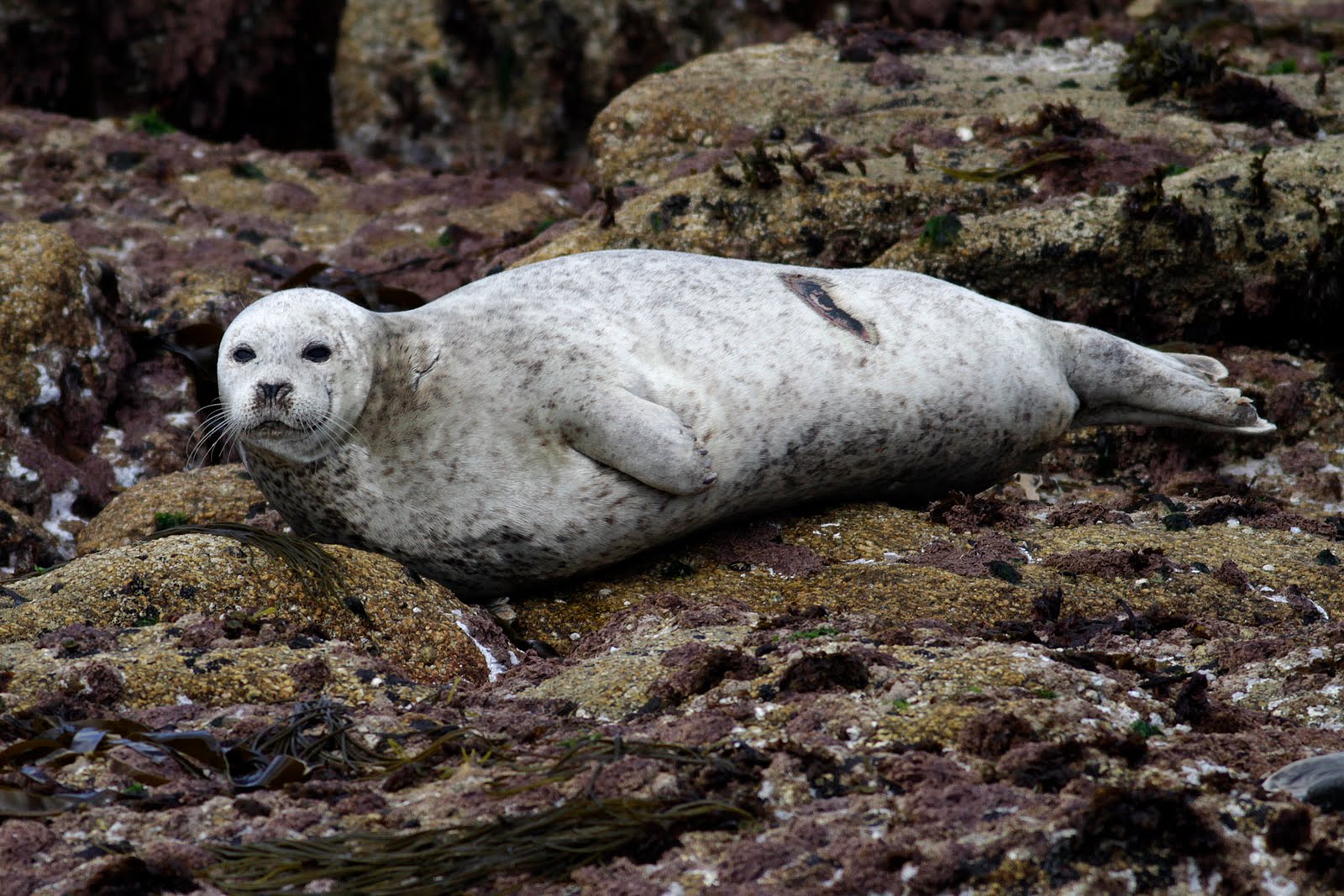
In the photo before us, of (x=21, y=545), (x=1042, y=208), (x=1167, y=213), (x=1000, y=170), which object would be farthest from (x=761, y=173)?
(x=21, y=545)

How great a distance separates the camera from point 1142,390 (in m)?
6.55

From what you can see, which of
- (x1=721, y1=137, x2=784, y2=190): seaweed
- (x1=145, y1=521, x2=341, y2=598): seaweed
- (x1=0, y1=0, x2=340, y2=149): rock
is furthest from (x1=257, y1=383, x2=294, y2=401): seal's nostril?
(x1=0, y1=0, x2=340, y2=149): rock

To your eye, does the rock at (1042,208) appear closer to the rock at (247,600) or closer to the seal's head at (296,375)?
the seal's head at (296,375)

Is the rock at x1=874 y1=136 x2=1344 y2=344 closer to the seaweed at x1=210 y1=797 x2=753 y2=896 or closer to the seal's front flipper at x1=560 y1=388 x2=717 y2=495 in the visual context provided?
the seal's front flipper at x1=560 y1=388 x2=717 y2=495

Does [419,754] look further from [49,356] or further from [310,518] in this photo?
[49,356]

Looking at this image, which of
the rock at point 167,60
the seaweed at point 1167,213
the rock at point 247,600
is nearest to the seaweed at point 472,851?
the rock at point 247,600

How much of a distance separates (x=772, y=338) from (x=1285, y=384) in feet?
10.1

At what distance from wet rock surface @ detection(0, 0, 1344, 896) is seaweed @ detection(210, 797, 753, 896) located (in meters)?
0.01

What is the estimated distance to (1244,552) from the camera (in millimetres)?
5602

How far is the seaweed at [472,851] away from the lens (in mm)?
2955

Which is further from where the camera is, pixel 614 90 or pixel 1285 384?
pixel 614 90

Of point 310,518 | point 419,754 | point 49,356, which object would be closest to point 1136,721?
point 419,754

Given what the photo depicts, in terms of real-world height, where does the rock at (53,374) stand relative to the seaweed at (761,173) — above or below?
below

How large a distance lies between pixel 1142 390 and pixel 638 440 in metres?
2.62
